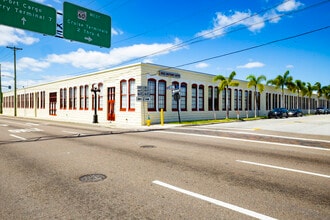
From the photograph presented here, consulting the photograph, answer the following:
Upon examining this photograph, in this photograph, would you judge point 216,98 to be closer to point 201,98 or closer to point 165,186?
point 201,98

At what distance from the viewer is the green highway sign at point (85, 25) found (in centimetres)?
1436

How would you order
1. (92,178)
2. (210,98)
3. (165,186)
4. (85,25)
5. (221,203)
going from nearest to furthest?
(221,203), (165,186), (92,178), (85,25), (210,98)

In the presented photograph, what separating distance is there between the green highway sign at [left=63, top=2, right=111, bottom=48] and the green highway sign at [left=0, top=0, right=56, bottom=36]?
88cm

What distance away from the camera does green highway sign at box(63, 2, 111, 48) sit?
14.4 m

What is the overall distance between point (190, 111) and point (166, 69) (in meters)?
6.66

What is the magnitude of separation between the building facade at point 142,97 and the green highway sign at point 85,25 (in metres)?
6.60

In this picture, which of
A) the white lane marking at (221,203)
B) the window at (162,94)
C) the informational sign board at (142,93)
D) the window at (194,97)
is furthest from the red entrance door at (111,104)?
the white lane marking at (221,203)

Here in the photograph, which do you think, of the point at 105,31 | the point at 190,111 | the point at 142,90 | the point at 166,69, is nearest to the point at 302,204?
the point at 105,31

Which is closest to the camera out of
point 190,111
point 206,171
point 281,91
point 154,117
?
point 206,171

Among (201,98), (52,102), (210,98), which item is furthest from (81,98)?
(210,98)

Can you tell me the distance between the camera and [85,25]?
15094mm

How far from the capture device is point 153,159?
743cm

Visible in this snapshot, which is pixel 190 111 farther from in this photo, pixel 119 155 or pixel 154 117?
pixel 119 155

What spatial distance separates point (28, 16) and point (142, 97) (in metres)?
11.3
